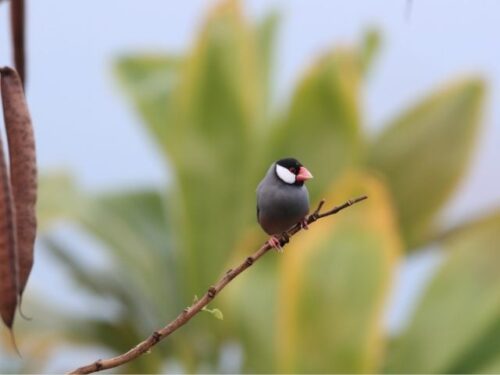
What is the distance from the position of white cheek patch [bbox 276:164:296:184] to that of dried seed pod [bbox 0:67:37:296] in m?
0.05

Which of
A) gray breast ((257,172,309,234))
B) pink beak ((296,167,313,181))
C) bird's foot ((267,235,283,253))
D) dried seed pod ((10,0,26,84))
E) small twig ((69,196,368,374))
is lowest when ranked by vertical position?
small twig ((69,196,368,374))

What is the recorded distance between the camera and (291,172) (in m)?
0.21

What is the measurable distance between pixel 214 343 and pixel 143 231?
66cm

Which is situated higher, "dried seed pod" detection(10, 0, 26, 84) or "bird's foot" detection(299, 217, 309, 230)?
"dried seed pod" detection(10, 0, 26, 84)

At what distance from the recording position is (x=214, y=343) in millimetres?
1527

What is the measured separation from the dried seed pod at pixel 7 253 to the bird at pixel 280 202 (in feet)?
0.17

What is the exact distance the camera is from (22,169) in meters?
0.21

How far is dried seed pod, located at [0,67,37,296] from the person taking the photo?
0.20 metres

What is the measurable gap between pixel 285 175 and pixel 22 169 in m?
0.06

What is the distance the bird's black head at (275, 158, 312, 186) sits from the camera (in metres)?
0.21

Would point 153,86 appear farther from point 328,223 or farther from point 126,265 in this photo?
point 328,223

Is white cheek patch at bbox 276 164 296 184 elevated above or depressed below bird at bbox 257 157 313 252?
above

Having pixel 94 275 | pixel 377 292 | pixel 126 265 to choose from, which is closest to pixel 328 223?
pixel 377 292

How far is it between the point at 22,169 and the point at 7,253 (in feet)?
0.06
